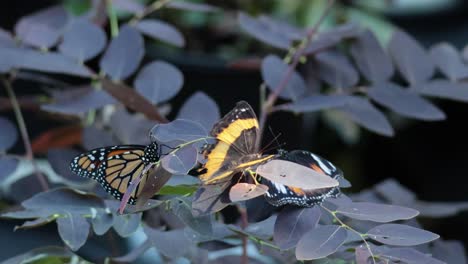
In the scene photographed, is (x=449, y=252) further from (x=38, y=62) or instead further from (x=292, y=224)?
(x=38, y=62)

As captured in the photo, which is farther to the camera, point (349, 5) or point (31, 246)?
point (349, 5)

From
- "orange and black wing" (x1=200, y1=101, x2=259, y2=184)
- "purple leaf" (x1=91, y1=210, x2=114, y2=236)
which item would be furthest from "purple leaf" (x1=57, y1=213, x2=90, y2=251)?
"orange and black wing" (x1=200, y1=101, x2=259, y2=184)

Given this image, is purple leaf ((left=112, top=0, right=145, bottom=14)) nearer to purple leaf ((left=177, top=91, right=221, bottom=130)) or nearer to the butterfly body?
purple leaf ((left=177, top=91, right=221, bottom=130))

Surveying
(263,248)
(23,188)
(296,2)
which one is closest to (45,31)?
(23,188)

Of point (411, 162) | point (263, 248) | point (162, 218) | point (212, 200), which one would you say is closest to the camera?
point (212, 200)

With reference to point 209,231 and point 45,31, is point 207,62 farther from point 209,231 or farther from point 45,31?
point 209,231

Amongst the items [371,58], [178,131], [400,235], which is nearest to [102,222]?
[178,131]
